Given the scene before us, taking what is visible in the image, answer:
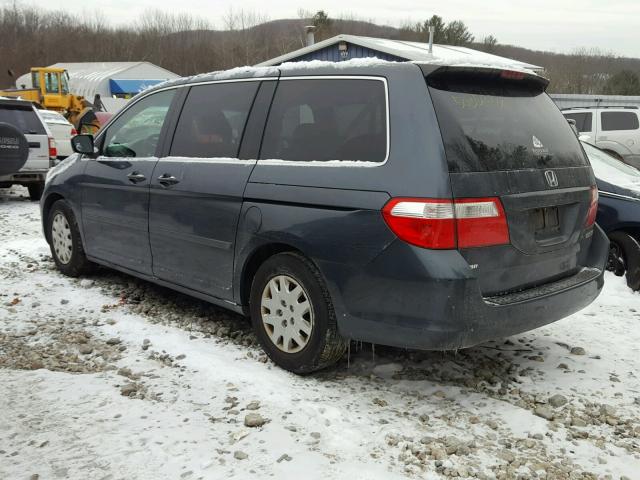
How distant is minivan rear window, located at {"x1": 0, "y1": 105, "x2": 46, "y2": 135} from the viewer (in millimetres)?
10828

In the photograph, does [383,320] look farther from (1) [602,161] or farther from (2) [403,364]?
(1) [602,161]

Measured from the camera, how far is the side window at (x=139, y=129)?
462cm

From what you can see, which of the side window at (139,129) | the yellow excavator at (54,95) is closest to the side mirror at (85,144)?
the side window at (139,129)

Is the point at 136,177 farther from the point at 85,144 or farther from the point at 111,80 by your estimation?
the point at 111,80

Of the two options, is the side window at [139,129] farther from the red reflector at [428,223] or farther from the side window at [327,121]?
the red reflector at [428,223]

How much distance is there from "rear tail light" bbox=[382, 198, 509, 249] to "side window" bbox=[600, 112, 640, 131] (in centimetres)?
1263

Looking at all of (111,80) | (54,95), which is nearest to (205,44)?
(111,80)

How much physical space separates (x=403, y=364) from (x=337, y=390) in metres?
0.58

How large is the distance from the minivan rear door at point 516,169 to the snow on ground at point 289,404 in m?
0.72

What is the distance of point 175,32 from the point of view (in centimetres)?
10006

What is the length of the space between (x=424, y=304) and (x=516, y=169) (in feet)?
2.98

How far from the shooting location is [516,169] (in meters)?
3.17

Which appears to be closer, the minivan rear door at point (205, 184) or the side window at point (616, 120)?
the minivan rear door at point (205, 184)

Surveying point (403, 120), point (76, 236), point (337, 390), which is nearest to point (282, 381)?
point (337, 390)
